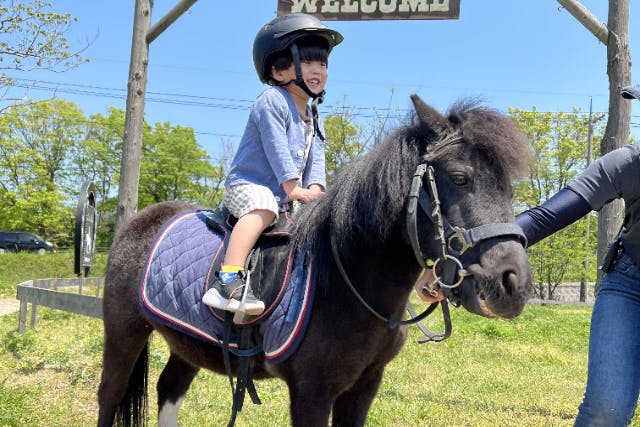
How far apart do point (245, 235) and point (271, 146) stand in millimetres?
467

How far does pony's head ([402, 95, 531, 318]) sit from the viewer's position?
1938mm

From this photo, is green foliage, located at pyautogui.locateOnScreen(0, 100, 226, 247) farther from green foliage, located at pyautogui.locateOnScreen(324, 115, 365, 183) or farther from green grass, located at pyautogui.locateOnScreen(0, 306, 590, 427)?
green grass, located at pyautogui.locateOnScreen(0, 306, 590, 427)

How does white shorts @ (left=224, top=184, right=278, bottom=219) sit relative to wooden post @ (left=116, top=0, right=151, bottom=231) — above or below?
below

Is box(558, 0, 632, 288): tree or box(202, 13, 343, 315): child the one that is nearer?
box(202, 13, 343, 315): child

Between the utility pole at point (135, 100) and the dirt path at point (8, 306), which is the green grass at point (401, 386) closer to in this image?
the utility pole at point (135, 100)

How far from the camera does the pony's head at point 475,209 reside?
6.36 feet

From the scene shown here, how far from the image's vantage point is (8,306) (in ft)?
45.5

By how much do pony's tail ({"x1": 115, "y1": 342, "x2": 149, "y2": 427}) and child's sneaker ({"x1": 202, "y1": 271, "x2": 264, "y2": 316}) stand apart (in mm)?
1505

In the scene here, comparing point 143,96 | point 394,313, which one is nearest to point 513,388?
point 394,313

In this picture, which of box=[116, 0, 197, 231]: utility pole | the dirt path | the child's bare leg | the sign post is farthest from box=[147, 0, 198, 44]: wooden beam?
the dirt path

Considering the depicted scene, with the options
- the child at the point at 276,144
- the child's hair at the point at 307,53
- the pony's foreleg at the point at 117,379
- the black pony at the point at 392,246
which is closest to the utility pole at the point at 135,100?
the pony's foreleg at the point at 117,379

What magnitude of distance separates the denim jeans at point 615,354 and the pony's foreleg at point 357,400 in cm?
99

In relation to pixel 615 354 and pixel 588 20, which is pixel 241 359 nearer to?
pixel 615 354

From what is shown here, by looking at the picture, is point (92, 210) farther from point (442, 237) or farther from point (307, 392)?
point (442, 237)
